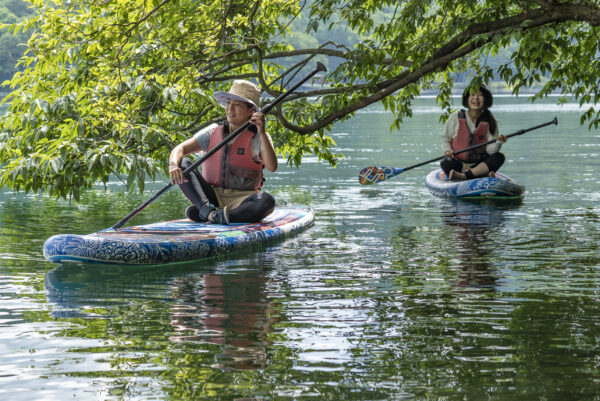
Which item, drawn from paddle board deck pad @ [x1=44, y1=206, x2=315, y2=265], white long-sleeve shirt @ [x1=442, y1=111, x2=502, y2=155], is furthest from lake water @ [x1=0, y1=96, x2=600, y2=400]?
white long-sleeve shirt @ [x1=442, y1=111, x2=502, y2=155]

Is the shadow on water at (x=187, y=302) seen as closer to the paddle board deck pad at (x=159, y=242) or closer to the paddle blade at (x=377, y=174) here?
the paddle board deck pad at (x=159, y=242)

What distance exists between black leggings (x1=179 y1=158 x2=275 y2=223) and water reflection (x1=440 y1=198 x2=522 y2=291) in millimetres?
2266

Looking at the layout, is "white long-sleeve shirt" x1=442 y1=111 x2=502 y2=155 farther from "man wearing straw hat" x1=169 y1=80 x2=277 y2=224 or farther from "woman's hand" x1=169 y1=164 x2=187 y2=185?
"woman's hand" x1=169 y1=164 x2=187 y2=185

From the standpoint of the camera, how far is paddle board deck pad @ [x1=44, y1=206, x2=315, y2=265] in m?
8.31

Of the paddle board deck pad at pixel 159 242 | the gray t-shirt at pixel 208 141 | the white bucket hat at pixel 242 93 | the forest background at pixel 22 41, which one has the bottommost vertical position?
the paddle board deck pad at pixel 159 242

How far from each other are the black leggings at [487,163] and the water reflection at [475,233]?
2.43ft

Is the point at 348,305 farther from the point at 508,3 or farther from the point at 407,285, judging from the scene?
the point at 508,3

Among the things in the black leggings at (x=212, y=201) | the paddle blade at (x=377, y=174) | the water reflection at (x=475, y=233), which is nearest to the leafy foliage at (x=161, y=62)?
the black leggings at (x=212, y=201)

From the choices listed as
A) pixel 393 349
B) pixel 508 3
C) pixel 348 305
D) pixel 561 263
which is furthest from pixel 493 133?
pixel 393 349

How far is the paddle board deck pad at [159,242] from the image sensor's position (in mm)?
8312

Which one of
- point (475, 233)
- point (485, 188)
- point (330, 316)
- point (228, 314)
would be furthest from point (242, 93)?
point (485, 188)

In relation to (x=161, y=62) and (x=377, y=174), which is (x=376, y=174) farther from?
(x=161, y=62)

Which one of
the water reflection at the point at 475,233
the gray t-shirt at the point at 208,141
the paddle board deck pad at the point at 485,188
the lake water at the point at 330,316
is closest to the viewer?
the lake water at the point at 330,316

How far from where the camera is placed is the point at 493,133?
14883 mm
